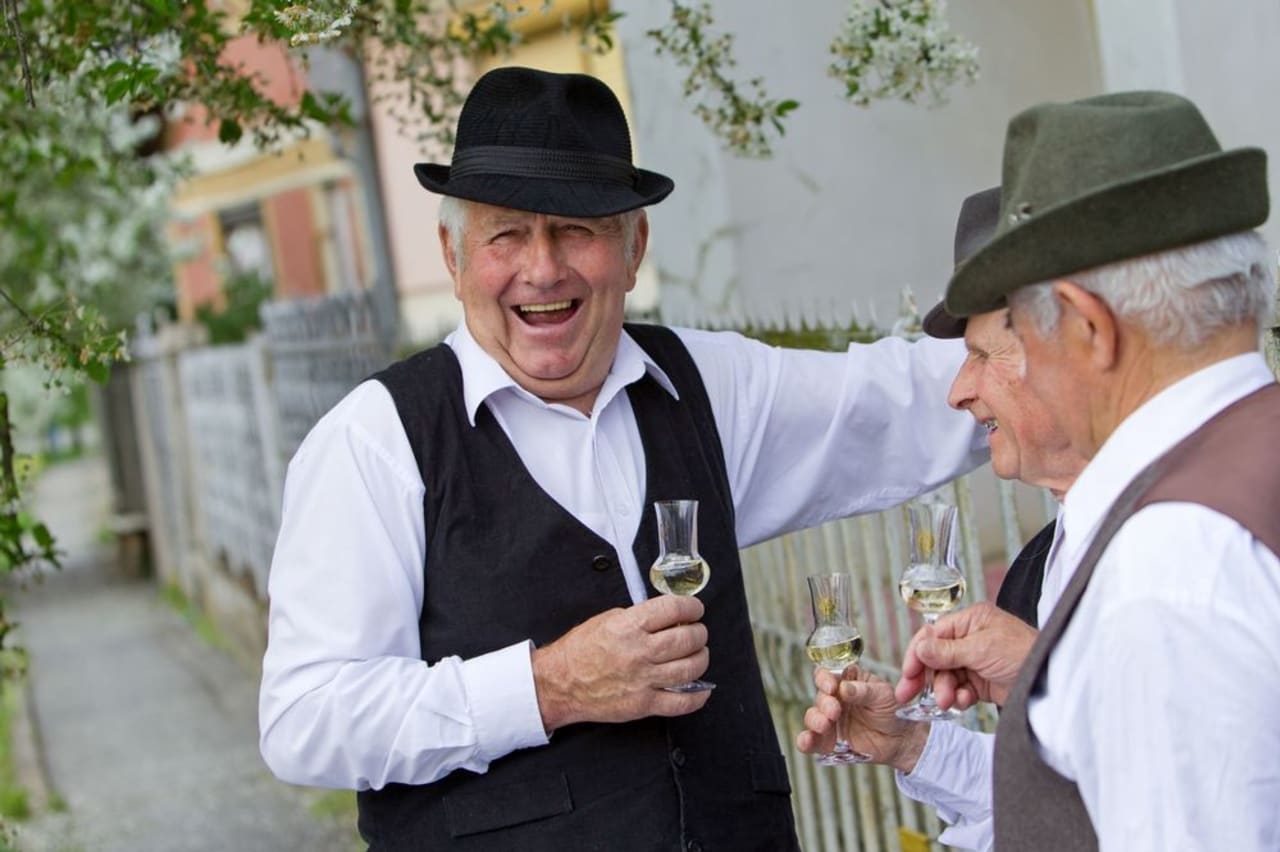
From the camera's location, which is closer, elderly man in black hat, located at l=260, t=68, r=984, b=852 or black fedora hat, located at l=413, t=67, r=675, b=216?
elderly man in black hat, located at l=260, t=68, r=984, b=852

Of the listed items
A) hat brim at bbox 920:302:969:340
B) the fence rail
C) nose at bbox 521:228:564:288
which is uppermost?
nose at bbox 521:228:564:288

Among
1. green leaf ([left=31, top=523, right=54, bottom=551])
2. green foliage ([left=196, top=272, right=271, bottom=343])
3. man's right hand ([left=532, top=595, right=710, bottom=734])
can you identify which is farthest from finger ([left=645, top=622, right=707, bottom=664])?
green foliage ([left=196, top=272, right=271, bottom=343])

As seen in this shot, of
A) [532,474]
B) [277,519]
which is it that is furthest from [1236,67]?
[277,519]

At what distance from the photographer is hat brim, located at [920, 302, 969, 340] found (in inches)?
93.4

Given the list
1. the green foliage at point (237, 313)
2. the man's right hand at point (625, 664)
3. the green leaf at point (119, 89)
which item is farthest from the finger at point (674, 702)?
the green foliage at point (237, 313)

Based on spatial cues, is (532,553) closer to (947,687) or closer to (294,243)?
(947,687)

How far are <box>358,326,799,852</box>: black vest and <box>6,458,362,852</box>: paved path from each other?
3445mm

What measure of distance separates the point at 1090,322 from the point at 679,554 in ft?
2.97

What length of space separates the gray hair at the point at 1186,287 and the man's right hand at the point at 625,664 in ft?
2.93

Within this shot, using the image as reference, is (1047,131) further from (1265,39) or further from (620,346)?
(1265,39)

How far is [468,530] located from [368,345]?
4.31 metres

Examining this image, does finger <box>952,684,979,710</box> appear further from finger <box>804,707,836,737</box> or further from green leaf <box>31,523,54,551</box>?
green leaf <box>31,523,54,551</box>

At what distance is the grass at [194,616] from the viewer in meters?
11.2

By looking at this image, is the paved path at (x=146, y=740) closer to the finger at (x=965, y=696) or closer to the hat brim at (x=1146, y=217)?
the finger at (x=965, y=696)
